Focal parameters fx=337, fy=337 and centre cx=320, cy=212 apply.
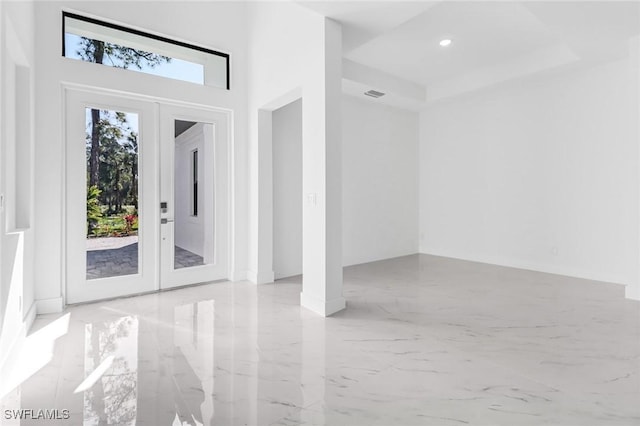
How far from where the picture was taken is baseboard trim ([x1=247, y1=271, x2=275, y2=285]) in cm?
452

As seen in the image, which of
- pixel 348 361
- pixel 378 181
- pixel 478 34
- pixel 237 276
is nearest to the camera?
pixel 348 361

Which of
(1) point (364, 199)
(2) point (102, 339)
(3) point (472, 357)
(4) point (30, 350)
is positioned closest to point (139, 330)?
(2) point (102, 339)

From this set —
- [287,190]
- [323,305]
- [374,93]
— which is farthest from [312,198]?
[374,93]

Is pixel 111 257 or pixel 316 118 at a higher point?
pixel 316 118

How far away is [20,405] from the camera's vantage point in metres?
1.88

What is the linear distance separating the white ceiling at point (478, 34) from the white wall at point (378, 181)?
907mm

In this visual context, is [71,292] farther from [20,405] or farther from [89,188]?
[20,405]

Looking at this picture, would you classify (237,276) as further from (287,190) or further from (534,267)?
(534,267)

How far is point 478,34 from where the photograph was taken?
4.25 m

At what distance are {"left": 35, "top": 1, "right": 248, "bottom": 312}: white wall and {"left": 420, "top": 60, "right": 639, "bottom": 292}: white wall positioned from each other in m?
3.95

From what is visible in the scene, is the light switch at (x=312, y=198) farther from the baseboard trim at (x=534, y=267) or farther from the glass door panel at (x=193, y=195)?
the baseboard trim at (x=534, y=267)

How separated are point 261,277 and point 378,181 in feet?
9.58

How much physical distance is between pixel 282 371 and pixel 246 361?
0.30 metres

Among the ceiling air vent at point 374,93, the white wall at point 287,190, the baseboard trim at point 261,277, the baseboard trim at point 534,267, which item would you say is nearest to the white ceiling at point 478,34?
the ceiling air vent at point 374,93
